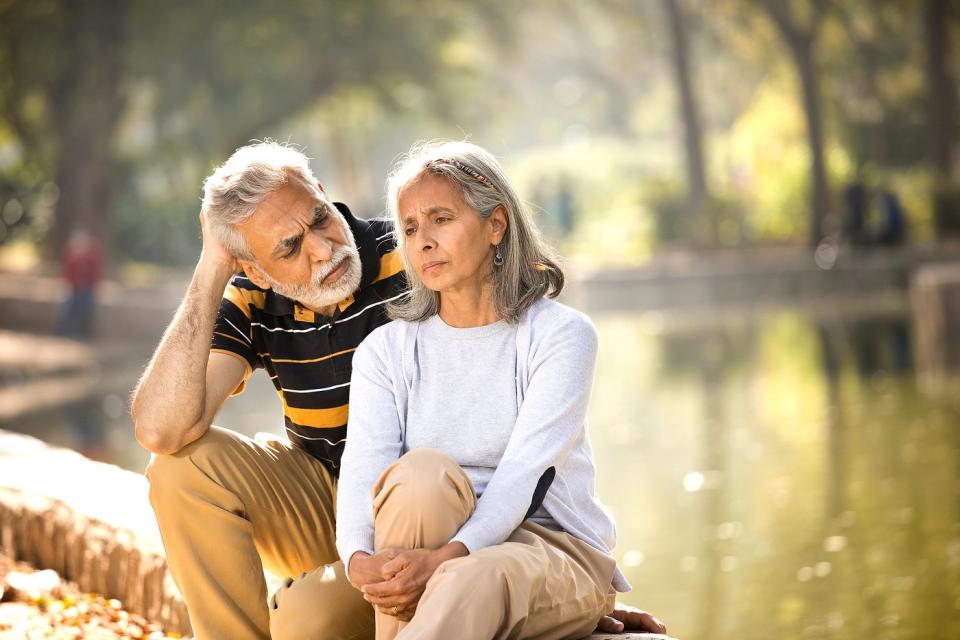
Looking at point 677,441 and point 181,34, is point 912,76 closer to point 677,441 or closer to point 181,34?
point 181,34

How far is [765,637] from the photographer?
191 inches

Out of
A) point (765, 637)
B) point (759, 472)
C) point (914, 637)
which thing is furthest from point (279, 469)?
point (759, 472)

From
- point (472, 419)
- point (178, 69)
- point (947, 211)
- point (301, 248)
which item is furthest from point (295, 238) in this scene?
point (178, 69)

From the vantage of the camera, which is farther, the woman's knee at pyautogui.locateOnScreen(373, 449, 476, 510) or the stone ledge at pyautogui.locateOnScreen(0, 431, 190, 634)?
the stone ledge at pyautogui.locateOnScreen(0, 431, 190, 634)

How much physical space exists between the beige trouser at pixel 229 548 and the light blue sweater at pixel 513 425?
0.33 m

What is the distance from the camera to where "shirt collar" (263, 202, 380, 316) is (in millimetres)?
3715

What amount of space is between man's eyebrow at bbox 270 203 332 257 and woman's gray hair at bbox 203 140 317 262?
0.21 feet

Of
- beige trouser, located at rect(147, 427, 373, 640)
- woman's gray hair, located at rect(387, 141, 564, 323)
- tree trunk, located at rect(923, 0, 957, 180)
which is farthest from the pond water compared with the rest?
tree trunk, located at rect(923, 0, 957, 180)

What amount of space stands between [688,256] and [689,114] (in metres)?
3.08

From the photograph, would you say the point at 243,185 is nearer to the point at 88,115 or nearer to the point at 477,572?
the point at 477,572

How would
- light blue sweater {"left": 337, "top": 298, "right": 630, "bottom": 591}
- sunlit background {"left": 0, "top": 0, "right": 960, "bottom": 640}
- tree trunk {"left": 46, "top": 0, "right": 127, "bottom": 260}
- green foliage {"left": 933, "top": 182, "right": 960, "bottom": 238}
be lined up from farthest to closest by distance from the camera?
1. tree trunk {"left": 46, "top": 0, "right": 127, "bottom": 260}
2. green foliage {"left": 933, "top": 182, "right": 960, "bottom": 238}
3. sunlit background {"left": 0, "top": 0, "right": 960, "bottom": 640}
4. light blue sweater {"left": 337, "top": 298, "right": 630, "bottom": 591}

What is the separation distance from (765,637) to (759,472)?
303 cm

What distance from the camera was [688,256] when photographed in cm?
2775

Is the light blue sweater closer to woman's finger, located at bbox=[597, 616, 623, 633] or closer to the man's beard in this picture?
woman's finger, located at bbox=[597, 616, 623, 633]
